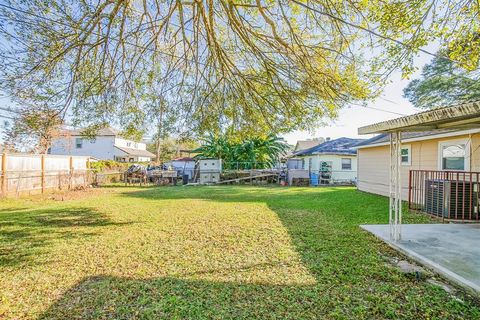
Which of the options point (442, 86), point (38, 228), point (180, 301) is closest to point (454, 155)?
point (442, 86)

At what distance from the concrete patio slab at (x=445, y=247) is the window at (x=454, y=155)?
2.63m

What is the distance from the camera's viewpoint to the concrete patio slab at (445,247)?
3797 mm

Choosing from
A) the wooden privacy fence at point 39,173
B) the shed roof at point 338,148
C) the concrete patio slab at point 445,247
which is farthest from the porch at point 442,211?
the wooden privacy fence at point 39,173

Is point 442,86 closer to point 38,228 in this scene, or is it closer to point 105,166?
point 38,228

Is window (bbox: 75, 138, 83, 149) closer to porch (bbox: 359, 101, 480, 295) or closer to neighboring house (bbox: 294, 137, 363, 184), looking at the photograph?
neighboring house (bbox: 294, 137, 363, 184)

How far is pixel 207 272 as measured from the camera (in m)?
4.07

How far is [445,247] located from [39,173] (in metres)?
15.8

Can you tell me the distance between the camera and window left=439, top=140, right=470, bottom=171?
8.41 meters

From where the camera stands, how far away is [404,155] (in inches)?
456

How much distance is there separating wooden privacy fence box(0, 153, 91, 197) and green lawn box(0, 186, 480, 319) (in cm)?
535

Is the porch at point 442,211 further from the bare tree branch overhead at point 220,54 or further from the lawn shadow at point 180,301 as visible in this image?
the lawn shadow at point 180,301

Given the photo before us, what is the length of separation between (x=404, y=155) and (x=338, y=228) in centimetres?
695

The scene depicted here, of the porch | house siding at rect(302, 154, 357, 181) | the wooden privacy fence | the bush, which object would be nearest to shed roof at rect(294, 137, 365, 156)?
house siding at rect(302, 154, 357, 181)

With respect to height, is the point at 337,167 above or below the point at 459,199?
above
